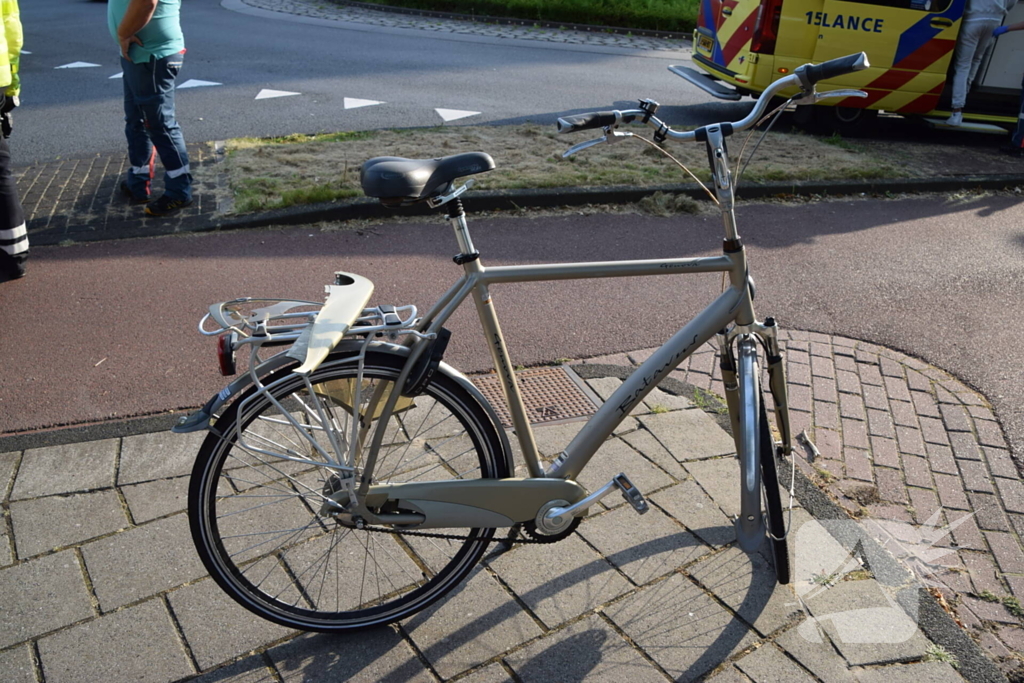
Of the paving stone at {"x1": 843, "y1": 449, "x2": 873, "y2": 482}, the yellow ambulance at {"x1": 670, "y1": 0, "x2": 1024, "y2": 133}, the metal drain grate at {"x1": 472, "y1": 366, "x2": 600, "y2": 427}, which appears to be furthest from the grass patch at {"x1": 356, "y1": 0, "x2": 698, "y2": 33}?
the paving stone at {"x1": 843, "y1": 449, "x2": 873, "y2": 482}

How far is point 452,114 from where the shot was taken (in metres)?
9.24

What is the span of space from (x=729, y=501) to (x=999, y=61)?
306 inches

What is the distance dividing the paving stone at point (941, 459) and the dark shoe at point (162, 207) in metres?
4.96

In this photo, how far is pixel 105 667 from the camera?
245 centimetres

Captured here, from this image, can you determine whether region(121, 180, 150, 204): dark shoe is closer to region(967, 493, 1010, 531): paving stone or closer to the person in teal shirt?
the person in teal shirt

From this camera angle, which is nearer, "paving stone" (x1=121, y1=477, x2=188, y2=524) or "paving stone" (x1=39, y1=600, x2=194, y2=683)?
"paving stone" (x1=39, y1=600, x2=194, y2=683)

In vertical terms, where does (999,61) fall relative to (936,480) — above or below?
above

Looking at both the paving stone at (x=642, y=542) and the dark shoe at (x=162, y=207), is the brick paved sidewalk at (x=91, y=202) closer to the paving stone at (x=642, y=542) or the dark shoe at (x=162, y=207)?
the dark shoe at (x=162, y=207)

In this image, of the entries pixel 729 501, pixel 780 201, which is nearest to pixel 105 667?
pixel 729 501

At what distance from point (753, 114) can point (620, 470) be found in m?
1.54

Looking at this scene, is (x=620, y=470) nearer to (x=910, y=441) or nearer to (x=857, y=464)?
(x=857, y=464)

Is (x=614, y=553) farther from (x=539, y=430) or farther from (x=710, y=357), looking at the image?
(x=710, y=357)

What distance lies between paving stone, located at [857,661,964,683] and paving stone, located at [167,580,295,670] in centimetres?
176

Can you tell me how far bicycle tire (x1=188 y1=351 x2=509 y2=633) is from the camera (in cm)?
238
